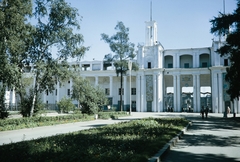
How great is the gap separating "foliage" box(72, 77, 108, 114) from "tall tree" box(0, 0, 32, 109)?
5353 millimetres

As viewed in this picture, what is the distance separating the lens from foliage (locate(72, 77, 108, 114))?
859 inches

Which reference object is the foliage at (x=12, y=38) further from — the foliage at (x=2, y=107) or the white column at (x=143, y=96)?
the white column at (x=143, y=96)

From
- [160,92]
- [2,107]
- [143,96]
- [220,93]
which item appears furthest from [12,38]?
[220,93]

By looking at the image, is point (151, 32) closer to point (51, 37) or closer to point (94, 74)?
point (94, 74)

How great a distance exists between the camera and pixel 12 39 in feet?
53.1

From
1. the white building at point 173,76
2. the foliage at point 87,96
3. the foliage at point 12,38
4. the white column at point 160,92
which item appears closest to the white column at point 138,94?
the white building at point 173,76

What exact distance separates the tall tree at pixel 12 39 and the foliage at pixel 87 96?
5353 mm

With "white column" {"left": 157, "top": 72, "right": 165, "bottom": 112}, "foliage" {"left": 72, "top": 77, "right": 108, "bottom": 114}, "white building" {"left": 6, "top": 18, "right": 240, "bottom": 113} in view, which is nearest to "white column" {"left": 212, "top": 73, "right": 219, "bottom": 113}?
"white building" {"left": 6, "top": 18, "right": 240, "bottom": 113}

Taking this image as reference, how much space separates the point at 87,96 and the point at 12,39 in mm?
10501

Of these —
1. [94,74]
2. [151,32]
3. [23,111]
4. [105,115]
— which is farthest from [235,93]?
[94,74]

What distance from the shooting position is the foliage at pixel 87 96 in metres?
21.8

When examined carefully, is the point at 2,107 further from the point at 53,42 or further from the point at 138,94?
the point at 138,94

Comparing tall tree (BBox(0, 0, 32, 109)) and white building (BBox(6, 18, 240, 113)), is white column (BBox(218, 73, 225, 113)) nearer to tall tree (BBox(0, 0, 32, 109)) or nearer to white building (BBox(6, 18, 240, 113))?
white building (BBox(6, 18, 240, 113))

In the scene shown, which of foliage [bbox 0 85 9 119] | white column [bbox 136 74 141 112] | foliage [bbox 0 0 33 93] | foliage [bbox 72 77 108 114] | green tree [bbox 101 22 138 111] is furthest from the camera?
white column [bbox 136 74 141 112]
